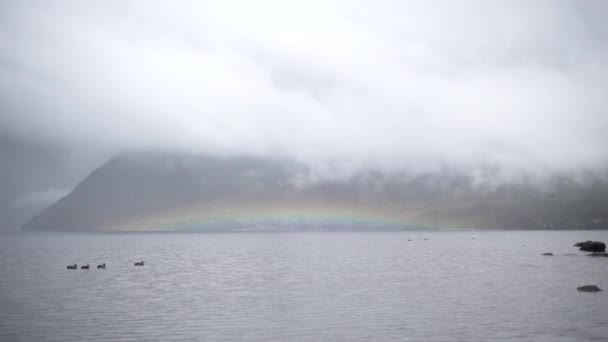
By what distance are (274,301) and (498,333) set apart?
2607 cm

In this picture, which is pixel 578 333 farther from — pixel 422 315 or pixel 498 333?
pixel 422 315

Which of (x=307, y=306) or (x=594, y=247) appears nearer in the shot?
(x=307, y=306)

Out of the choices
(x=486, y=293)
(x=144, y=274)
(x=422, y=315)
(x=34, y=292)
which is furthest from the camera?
(x=144, y=274)

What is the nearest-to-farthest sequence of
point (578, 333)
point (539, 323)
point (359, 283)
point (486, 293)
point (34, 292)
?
point (578, 333) → point (539, 323) → point (486, 293) → point (34, 292) → point (359, 283)

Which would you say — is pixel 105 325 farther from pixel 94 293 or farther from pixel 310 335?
pixel 94 293

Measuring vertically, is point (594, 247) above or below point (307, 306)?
above

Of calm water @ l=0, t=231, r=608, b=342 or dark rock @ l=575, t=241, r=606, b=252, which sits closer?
calm water @ l=0, t=231, r=608, b=342

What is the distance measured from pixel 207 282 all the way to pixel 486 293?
38578 millimetres

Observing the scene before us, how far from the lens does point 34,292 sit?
73.6m

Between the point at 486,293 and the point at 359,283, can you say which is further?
the point at 359,283

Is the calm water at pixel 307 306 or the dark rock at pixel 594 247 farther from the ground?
the dark rock at pixel 594 247

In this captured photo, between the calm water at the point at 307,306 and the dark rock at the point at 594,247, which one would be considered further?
the dark rock at the point at 594,247

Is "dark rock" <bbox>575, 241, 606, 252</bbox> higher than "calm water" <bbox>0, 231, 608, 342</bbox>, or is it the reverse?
"dark rock" <bbox>575, 241, 606, 252</bbox>

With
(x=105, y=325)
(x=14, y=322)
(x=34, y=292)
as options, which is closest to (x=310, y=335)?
(x=105, y=325)
